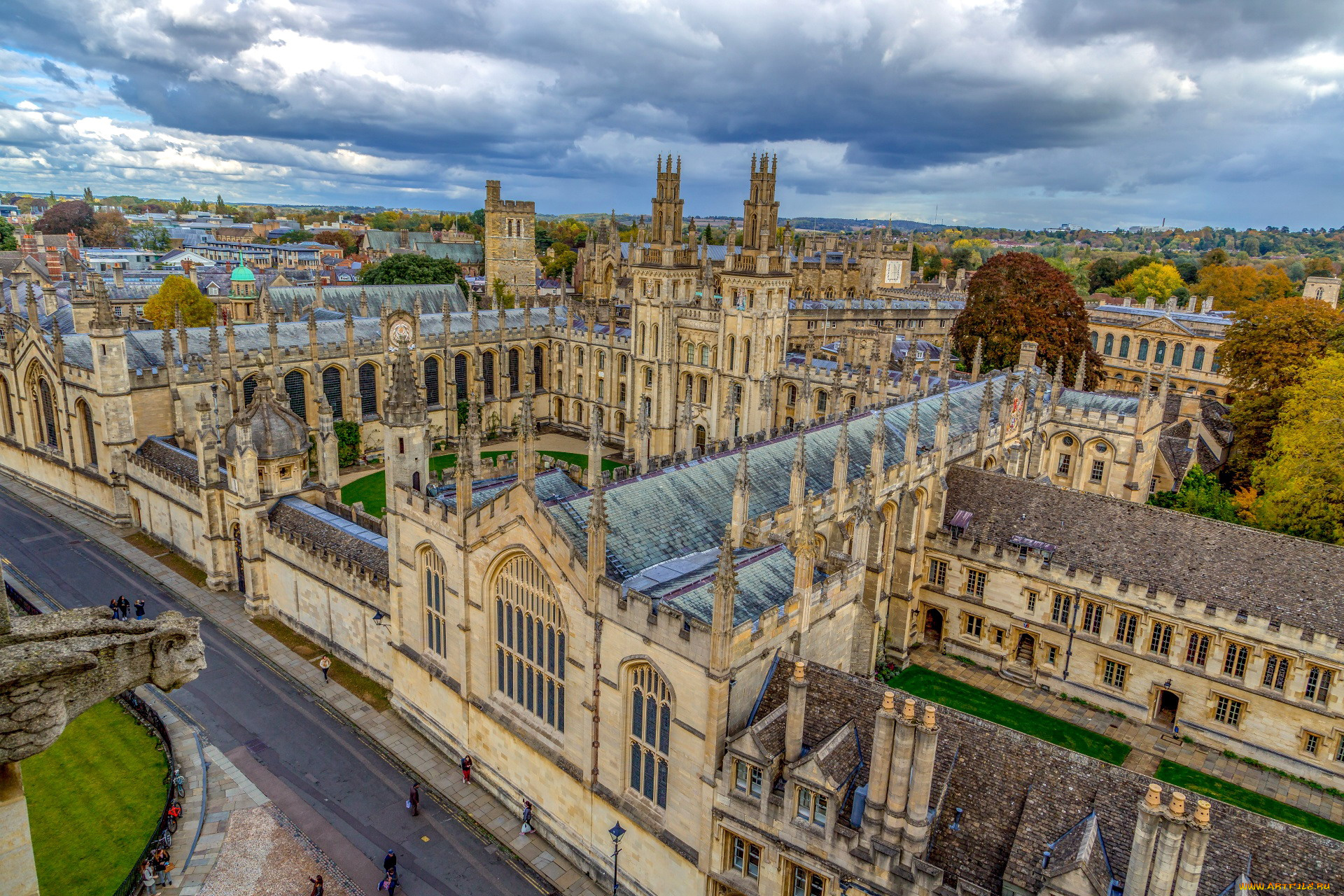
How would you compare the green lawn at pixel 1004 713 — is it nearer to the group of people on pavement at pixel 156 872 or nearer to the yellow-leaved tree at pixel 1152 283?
the group of people on pavement at pixel 156 872

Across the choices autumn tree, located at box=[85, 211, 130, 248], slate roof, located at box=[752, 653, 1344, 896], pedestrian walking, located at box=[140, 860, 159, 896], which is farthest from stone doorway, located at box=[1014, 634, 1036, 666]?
autumn tree, located at box=[85, 211, 130, 248]

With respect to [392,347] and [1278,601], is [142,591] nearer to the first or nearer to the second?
[392,347]

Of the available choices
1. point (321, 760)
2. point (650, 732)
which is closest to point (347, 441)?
point (321, 760)

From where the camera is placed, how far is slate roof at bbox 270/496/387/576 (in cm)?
3319

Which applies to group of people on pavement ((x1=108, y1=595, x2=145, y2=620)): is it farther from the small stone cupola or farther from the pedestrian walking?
the pedestrian walking

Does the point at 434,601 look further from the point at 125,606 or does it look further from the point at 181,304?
the point at 181,304

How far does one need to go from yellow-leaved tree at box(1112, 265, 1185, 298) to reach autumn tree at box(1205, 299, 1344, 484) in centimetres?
5801

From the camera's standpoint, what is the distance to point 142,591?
39.2 metres

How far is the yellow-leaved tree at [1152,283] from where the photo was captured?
111375mm

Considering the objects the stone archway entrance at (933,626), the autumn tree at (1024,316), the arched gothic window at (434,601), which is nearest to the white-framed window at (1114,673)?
the stone archway entrance at (933,626)

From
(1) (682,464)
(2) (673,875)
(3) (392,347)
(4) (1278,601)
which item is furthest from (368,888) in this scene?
(3) (392,347)

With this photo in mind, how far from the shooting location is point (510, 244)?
8969 centimetres

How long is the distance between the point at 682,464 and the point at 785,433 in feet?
30.7

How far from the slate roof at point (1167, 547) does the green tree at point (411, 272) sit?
6643cm
